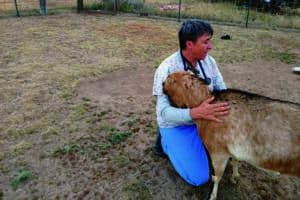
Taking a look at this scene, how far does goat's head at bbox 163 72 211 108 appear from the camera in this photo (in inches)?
92.4

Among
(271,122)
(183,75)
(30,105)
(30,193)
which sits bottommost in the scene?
(30,193)

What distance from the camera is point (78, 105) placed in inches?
162

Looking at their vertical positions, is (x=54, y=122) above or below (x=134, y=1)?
below

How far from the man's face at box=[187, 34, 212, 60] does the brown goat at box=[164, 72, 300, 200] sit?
0.19 meters

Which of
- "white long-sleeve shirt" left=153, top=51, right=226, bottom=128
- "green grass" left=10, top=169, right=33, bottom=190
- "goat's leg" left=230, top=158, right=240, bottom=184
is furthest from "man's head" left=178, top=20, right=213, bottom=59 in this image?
"green grass" left=10, top=169, right=33, bottom=190

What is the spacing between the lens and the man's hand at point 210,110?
2238 millimetres

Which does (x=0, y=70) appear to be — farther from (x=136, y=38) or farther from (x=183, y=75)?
(x=183, y=75)

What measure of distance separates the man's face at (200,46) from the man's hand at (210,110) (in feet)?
1.17

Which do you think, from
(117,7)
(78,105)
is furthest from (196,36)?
(117,7)

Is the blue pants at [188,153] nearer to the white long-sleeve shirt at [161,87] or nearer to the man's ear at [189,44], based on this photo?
the white long-sleeve shirt at [161,87]

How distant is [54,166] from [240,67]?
11.9ft

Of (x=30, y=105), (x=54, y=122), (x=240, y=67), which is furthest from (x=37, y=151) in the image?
(x=240, y=67)

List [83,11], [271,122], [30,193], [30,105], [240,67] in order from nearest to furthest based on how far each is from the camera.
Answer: [271,122]
[30,193]
[30,105]
[240,67]
[83,11]

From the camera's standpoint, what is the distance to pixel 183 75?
2.36 metres
